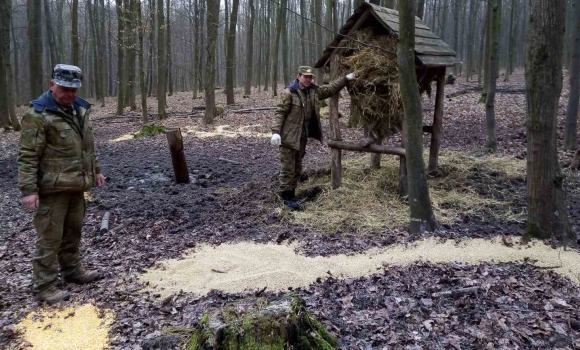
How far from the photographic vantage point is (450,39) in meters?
53.8

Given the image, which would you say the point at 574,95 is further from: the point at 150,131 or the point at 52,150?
the point at 150,131

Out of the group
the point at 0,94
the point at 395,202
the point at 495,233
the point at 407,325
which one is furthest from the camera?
the point at 0,94

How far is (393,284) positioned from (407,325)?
32.6 inches

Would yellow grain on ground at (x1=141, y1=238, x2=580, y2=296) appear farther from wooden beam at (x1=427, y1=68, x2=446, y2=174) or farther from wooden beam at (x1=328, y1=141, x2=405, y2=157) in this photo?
wooden beam at (x1=427, y1=68, x2=446, y2=174)

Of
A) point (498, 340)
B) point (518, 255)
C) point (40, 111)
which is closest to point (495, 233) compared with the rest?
point (518, 255)

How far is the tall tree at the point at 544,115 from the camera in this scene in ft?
15.7

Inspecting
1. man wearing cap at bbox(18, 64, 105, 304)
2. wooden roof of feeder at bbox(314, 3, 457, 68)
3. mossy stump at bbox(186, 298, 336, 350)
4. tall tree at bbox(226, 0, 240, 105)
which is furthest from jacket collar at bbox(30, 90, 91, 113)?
tall tree at bbox(226, 0, 240, 105)

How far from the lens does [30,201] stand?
4.43m

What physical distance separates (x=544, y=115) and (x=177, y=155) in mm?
6842

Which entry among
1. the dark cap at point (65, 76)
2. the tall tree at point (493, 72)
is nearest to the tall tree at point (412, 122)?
the dark cap at point (65, 76)

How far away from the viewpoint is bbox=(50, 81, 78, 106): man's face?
459 cm

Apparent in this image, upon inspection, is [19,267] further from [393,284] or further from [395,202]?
[395,202]

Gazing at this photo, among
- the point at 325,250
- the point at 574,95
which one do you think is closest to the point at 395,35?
the point at 325,250

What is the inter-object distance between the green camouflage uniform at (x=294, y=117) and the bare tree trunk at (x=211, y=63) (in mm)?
10838
